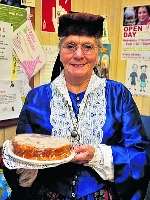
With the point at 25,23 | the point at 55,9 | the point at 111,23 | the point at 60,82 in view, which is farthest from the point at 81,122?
the point at 111,23

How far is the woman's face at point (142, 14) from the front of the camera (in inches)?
82.0

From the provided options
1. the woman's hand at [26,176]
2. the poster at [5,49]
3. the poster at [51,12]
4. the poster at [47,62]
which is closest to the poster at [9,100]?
the poster at [5,49]

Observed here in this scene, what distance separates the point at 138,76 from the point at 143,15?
386 mm

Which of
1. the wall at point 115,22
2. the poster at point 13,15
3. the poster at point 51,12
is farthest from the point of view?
the wall at point 115,22

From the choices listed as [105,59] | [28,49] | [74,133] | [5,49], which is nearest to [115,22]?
[105,59]

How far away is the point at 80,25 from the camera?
1.05m

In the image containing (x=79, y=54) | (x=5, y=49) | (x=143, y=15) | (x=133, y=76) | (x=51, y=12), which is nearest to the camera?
(x=79, y=54)

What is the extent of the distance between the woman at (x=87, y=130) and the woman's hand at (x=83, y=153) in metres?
0.03

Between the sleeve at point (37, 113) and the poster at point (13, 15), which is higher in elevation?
the poster at point (13, 15)

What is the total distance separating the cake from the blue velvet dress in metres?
0.13

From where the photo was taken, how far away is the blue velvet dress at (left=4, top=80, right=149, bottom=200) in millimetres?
1056

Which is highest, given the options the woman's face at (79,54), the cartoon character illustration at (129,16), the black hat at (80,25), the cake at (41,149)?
the cartoon character illustration at (129,16)

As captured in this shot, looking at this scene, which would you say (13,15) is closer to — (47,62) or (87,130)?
(47,62)

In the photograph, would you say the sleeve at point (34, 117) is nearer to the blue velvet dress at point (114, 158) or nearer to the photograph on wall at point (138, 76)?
the blue velvet dress at point (114, 158)
